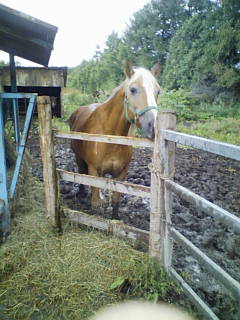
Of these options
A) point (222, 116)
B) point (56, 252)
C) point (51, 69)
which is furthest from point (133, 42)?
point (56, 252)

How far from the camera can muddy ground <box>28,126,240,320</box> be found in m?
2.63

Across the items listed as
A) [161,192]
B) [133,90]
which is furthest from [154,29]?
[161,192]

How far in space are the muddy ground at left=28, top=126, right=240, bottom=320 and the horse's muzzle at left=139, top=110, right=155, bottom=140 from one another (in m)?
1.48

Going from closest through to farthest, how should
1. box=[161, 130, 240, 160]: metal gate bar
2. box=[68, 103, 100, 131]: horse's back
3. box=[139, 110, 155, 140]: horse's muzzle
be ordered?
box=[161, 130, 240, 160]: metal gate bar < box=[139, 110, 155, 140]: horse's muzzle < box=[68, 103, 100, 131]: horse's back

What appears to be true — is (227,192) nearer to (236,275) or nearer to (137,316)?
(236,275)

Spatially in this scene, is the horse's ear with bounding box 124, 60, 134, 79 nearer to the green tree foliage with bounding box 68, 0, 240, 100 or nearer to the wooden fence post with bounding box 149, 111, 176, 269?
the wooden fence post with bounding box 149, 111, 176, 269

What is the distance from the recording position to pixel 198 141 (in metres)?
1.88

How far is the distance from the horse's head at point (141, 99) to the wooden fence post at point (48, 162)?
2.93ft

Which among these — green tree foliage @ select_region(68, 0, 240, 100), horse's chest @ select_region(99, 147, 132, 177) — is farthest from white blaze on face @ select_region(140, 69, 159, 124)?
green tree foliage @ select_region(68, 0, 240, 100)

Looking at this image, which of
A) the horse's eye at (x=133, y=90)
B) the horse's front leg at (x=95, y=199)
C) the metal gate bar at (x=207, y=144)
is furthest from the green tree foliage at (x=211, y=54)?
the metal gate bar at (x=207, y=144)

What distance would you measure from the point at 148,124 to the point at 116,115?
90cm

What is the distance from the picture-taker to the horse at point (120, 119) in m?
2.71

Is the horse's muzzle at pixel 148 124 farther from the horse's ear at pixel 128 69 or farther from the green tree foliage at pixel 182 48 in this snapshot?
the green tree foliage at pixel 182 48

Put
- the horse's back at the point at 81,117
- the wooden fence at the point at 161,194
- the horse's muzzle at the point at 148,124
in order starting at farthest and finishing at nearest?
the horse's back at the point at 81,117 → the horse's muzzle at the point at 148,124 → the wooden fence at the point at 161,194
